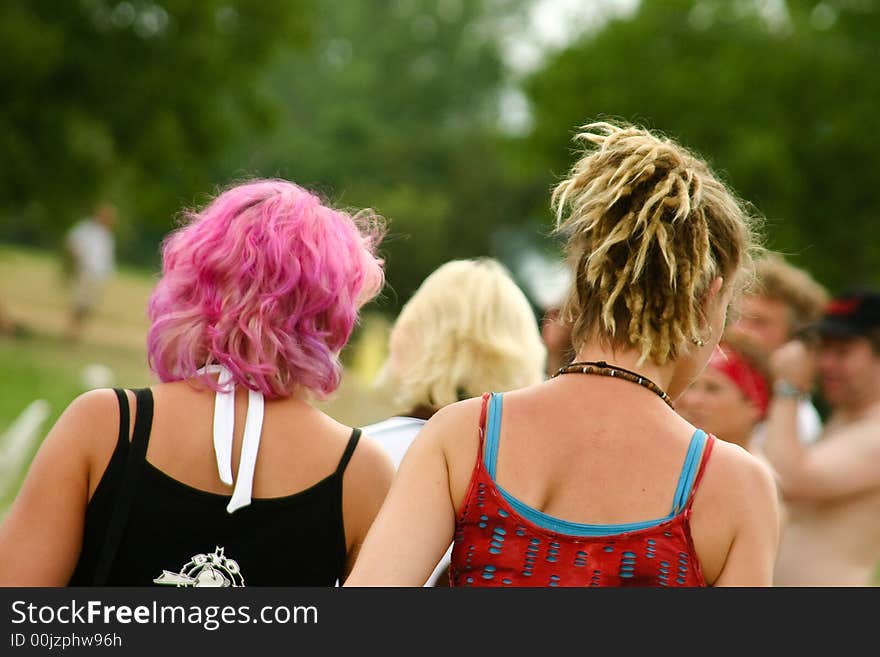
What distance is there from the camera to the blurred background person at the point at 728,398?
4.42 meters

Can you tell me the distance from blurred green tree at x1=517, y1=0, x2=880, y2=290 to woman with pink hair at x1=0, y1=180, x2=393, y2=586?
26.6m

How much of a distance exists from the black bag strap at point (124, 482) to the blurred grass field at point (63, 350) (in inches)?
297

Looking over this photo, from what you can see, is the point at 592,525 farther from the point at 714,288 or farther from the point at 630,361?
the point at 714,288

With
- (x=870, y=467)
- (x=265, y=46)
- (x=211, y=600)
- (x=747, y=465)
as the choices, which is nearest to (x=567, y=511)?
(x=747, y=465)

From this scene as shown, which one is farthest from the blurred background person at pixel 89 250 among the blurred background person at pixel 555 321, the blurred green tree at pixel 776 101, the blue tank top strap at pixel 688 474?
the blue tank top strap at pixel 688 474

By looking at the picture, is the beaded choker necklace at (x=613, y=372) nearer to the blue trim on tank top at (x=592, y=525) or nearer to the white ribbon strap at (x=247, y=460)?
the blue trim on tank top at (x=592, y=525)

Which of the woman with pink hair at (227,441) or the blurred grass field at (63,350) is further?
the blurred grass field at (63,350)

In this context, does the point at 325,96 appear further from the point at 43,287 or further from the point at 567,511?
the point at 567,511

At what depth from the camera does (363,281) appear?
2.60 m

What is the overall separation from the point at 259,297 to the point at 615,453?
814 mm

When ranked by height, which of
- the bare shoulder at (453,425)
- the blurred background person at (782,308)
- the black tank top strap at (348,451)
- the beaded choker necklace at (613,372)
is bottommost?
the bare shoulder at (453,425)

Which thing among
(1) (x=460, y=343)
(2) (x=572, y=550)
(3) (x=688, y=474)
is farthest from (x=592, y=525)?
(1) (x=460, y=343)

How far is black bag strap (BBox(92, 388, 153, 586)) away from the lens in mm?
2295

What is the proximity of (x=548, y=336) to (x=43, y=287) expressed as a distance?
89.8 feet
